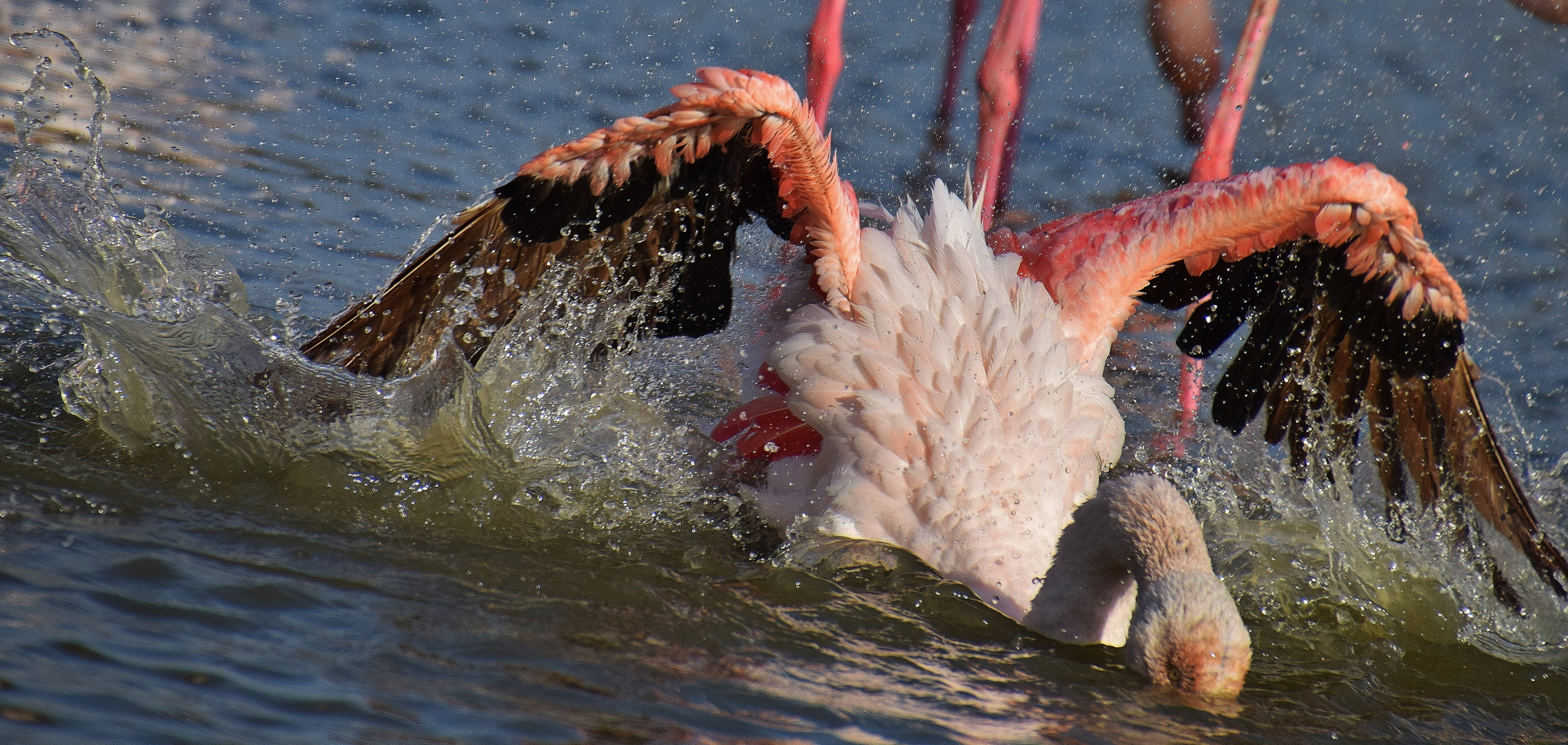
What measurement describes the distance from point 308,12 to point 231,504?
5356 millimetres

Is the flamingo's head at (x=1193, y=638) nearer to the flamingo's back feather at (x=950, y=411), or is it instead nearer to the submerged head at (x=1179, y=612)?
the submerged head at (x=1179, y=612)

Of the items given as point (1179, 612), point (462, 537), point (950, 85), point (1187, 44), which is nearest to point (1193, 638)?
point (1179, 612)

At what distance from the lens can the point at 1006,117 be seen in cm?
564

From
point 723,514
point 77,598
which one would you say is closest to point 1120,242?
point 723,514

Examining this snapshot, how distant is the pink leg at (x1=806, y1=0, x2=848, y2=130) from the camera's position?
219 inches

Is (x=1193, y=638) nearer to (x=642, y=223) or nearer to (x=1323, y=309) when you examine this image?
(x=1323, y=309)

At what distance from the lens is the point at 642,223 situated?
12.0 ft

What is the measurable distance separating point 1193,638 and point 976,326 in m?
1.11

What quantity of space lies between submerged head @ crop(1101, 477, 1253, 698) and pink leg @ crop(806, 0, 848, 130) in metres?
2.89

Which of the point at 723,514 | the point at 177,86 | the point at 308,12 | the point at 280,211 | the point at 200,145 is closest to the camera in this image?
the point at 723,514

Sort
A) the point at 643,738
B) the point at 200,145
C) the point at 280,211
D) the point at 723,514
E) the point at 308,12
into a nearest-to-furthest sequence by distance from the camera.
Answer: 1. the point at 643,738
2. the point at 723,514
3. the point at 280,211
4. the point at 200,145
5. the point at 308,12

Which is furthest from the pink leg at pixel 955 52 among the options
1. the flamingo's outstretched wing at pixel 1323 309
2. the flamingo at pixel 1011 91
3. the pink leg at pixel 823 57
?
the flamingo's outstretched wing at pixel 1323 309

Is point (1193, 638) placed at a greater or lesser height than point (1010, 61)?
lesser

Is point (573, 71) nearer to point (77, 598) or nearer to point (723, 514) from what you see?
point (723, 514)
